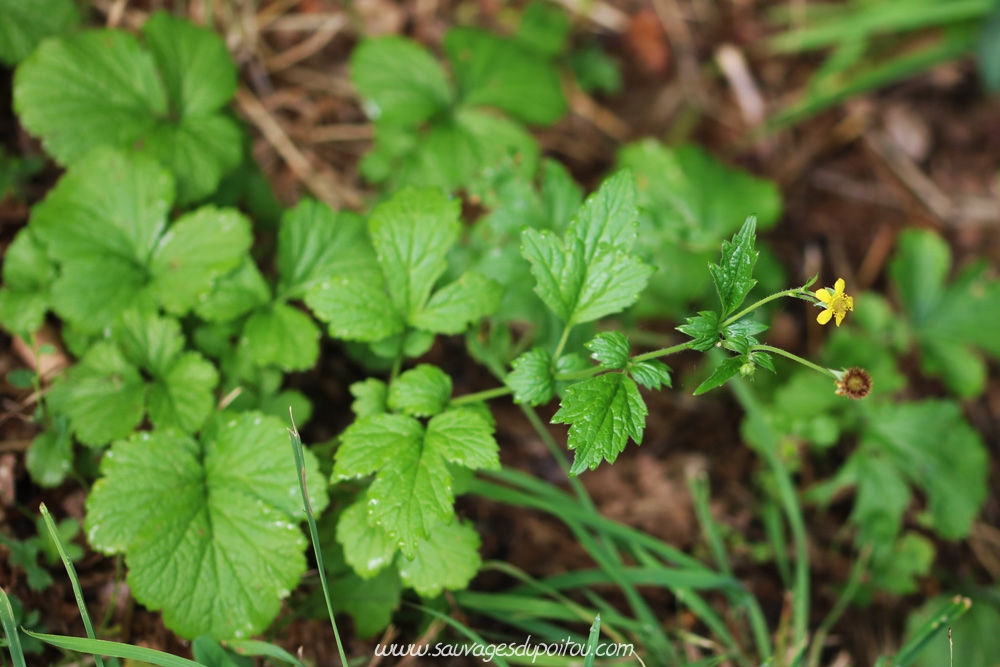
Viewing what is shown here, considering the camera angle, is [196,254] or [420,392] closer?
[420,392]

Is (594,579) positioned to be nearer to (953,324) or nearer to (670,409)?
(670,409)

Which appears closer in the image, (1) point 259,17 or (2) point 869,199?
(1) point 259,17

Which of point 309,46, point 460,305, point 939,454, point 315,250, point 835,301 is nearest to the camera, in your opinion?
point 835,301

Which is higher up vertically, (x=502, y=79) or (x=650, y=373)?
(x=502, y=79)

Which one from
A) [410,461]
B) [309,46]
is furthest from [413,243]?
[309,46]

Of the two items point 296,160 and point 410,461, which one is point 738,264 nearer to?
point 410,461

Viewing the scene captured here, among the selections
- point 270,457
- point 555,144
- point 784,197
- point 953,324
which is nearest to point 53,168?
point 270,457

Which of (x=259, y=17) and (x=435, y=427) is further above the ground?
(x=259, y=17)

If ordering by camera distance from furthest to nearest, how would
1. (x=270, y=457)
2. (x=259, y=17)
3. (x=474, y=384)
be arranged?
(x=259, y=17)
(x=474, y=384)
(x=270, y=457)
